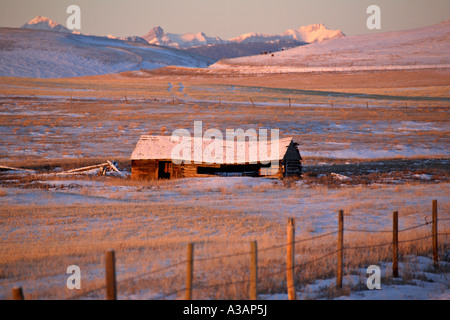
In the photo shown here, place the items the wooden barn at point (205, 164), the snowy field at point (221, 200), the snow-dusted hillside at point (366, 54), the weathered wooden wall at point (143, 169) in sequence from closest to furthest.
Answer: the snowy field at point (221, 200) < the wooden barn at point (205, 164) < the weathered wooden wall at point (143, 169) < the snow-dusted hillside at point (366, 54)

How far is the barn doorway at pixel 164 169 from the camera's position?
87.6 feet

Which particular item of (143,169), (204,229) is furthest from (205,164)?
(204,229)

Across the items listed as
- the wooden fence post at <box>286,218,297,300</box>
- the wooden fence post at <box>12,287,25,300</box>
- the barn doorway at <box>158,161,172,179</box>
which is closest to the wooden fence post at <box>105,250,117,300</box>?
the wooden fence post at <box>12,287,25,300</box>

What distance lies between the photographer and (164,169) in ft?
88.4

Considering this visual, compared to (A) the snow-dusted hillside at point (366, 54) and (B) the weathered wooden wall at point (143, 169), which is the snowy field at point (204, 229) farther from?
(A) the snow-dusted hillside at point (366, 54)

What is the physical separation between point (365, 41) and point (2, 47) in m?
114

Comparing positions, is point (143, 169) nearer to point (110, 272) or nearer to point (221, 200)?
point (221, 200)

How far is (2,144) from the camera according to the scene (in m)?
36.6

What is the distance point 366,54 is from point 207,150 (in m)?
101

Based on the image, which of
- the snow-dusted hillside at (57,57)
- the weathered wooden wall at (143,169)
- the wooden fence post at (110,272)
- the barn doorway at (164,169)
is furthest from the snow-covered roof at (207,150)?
the snow-dusted hillside at (57,57)

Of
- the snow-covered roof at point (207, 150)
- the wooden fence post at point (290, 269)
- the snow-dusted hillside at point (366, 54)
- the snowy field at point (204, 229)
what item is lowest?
the snowy field at point (204, 229)

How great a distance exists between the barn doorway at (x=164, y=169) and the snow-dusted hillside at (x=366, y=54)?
81.5 metres
